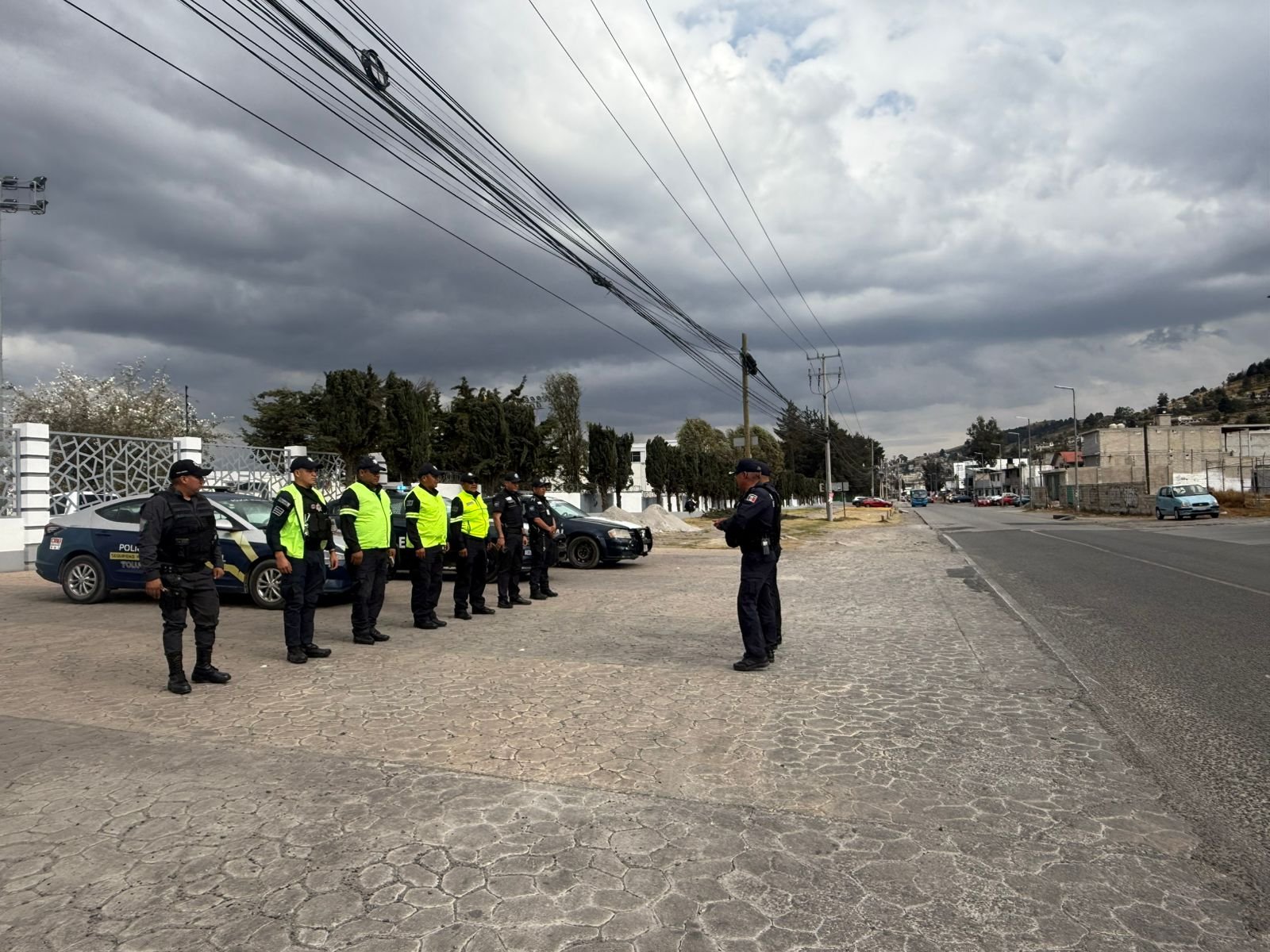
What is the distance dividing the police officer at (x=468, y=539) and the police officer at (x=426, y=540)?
0.69 metres

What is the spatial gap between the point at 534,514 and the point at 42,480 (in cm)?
1058

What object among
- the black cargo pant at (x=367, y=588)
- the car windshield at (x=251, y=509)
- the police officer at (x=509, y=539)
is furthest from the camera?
the police officer at (x=509, y=539)

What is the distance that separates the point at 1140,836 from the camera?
3535 millimetres

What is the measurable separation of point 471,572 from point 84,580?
5.20 metres

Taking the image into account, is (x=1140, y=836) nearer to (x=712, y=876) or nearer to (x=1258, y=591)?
(x=712, y=876)

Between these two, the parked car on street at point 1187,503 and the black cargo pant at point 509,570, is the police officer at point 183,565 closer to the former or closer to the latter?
the black cargo pant at point 509,570

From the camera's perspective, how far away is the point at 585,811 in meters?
3.80

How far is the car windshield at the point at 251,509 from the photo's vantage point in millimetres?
10383

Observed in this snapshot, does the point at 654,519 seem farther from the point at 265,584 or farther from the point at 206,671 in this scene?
the point at 206,671

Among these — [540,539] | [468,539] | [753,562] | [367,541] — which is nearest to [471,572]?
[468,539]

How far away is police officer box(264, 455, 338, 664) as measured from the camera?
23.2 feet

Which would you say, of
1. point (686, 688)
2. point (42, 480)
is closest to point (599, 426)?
point (42, 480)

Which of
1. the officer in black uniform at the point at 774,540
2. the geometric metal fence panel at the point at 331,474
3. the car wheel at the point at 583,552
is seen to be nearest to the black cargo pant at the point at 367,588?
the officer in black uniform at the point at 774,540

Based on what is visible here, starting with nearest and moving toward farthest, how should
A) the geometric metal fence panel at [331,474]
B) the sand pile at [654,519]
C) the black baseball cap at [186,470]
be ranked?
the black baseball cap at [186,470], the geometric metal fence panel at [331,474], the sand pile at [654,519]
